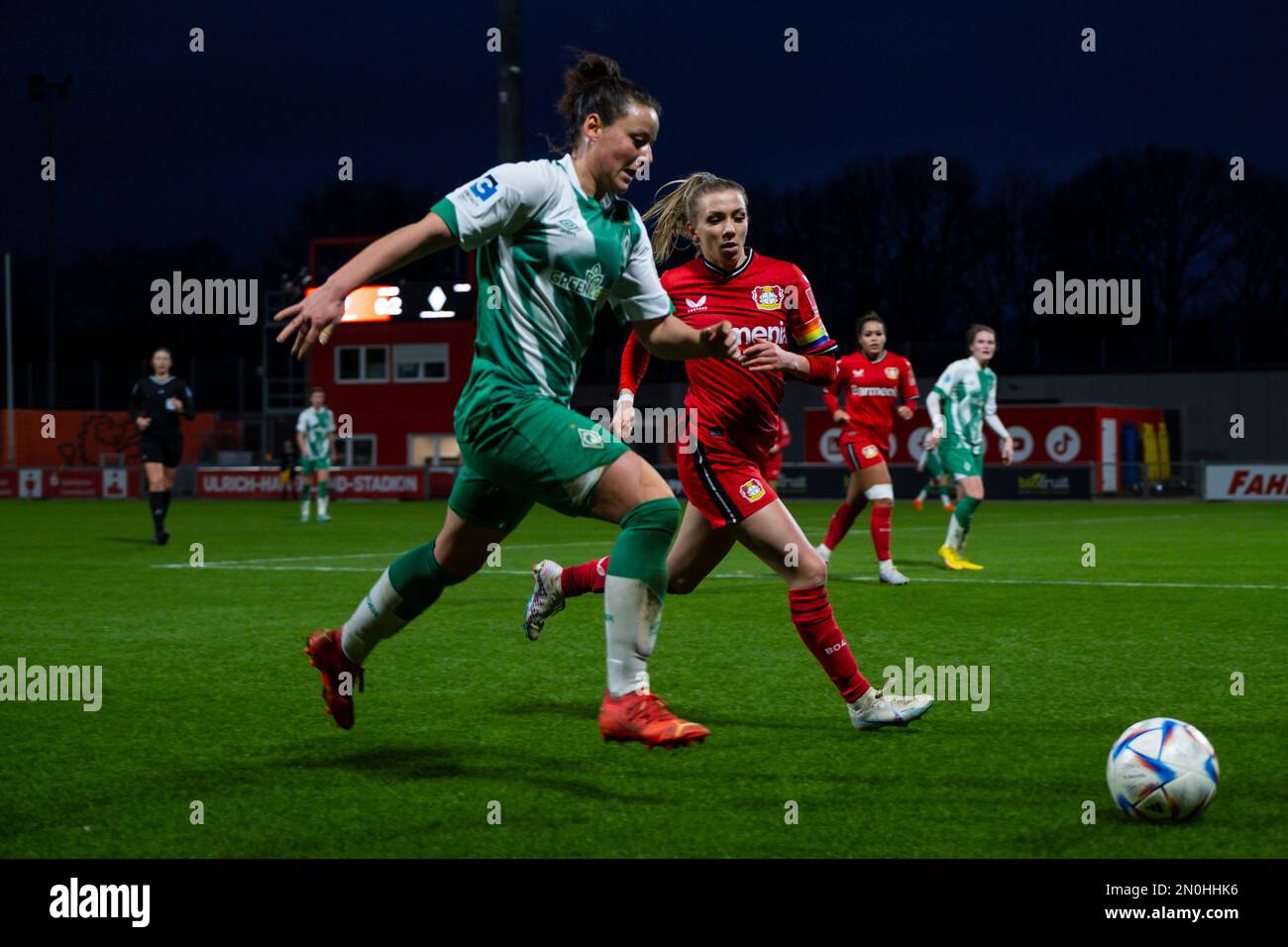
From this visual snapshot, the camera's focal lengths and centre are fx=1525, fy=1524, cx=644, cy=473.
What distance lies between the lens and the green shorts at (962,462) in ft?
46.6

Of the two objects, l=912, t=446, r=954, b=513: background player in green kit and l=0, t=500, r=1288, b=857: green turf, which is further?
l=912, t=446, r=954, b=513: background player in green kit

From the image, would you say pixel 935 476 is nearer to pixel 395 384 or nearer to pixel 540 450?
pixel 395 384

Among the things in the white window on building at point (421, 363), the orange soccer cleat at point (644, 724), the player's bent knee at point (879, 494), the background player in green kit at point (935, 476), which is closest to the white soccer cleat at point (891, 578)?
the player's bent knee at point (879, 494)

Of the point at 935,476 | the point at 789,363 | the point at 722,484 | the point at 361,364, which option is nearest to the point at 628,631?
the point at 789,363

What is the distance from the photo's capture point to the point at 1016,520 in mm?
25141

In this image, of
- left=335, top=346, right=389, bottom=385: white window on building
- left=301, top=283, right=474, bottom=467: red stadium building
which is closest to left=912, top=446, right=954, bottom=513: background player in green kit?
left=301, top=283, right=474, bottom=467: red stadium building

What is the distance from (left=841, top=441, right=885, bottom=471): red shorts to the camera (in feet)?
42.8

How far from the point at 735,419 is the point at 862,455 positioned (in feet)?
21.5

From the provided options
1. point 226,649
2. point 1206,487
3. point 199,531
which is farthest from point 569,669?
point 1206,487

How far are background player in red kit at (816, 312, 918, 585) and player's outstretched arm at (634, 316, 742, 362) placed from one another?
22.8 feet

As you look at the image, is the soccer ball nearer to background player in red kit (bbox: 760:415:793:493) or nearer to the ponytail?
background player in red kit (bbox: 760:415:793:493)

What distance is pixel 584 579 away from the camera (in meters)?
7.24

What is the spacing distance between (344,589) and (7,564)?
4999 millimetres

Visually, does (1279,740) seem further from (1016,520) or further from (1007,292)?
(1007,292)
